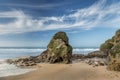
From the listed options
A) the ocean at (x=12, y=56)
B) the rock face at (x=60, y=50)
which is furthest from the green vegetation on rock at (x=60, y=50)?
the ocean at (x=12, y=56)

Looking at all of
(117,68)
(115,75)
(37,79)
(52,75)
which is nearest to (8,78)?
(37,79)

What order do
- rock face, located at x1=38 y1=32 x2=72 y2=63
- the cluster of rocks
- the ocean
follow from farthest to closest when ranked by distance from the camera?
rock face, located at x1=38 y1=32 x2=72 y2=63 → the cluster of rocks → the ocean

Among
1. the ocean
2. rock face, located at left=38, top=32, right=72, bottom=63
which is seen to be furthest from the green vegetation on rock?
the ocean

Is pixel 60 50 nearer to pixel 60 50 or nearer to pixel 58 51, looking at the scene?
pixel 60 50

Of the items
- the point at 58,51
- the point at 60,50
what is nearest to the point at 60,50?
the point at 60,50

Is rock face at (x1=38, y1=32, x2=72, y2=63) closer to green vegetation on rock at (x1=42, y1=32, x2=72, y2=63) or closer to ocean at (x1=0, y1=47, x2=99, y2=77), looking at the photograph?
green vegetation on rock at (x1=42, y1=32, x2=72, y2=63)

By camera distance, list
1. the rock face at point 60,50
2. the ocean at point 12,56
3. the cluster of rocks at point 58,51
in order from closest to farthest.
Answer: the ocean at point 12,56 < the cluster of rocks at point 58,51 < the rock face at point 60,50

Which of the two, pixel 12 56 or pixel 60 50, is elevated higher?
pixel 60 50

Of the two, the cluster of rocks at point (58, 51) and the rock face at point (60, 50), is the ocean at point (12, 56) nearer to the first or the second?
the cluster of rocks at point (58, 51)

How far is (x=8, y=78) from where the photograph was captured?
17062 millimetres

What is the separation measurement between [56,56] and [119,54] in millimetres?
10661

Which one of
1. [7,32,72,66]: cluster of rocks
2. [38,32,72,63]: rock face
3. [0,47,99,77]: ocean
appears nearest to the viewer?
[0,47,99,77]: ocean

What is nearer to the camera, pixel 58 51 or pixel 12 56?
pixel 58 51

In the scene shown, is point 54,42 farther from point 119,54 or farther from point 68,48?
point 119,54
